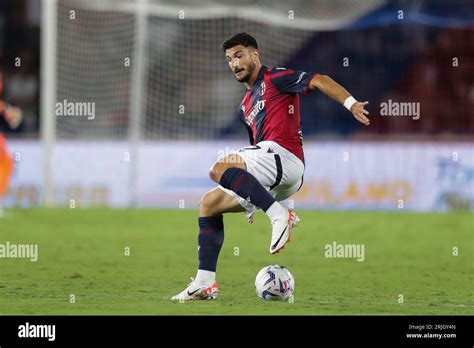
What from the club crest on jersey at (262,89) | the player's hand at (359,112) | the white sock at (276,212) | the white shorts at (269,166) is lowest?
the white sock at (276,212)

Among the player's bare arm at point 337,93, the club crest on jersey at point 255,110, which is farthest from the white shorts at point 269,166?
the player's bare arm at point 337,93

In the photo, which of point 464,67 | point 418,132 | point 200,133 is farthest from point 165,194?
point 464,67

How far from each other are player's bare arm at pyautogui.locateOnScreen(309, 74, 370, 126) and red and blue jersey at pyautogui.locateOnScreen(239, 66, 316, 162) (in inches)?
11.9

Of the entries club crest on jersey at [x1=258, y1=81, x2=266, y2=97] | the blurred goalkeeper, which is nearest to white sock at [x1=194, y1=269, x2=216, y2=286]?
club crest on jersey at [x1=258, y1=81, x2=266, y2=97]

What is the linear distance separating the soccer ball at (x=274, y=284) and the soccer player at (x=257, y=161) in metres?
0.38

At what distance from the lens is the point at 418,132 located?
72.6ft

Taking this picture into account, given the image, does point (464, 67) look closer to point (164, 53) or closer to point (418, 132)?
point (418, 132)

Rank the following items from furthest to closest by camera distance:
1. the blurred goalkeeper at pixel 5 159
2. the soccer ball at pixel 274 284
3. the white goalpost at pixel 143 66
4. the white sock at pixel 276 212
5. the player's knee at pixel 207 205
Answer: the white goalpost at pixel 143 66
the blurred goalkeeper at pixel 5 159
the player's knee at pixel 207 205
the soccer ball at pixel 274 284
the white sock at pixel 276 212

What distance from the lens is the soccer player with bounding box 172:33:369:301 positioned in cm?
790

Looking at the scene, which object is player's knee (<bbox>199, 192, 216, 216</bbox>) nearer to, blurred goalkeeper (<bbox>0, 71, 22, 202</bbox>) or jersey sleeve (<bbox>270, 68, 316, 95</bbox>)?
jersey sleeve (<bbox>270, 68, 316, 95</bbox>)

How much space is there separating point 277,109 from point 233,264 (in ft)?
12.1

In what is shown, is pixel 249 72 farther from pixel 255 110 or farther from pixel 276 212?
pixel 276 212

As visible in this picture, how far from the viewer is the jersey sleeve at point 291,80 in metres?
8.00

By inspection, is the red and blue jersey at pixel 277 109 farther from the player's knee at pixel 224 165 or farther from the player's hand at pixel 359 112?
the player's hand at pixel 359 112
